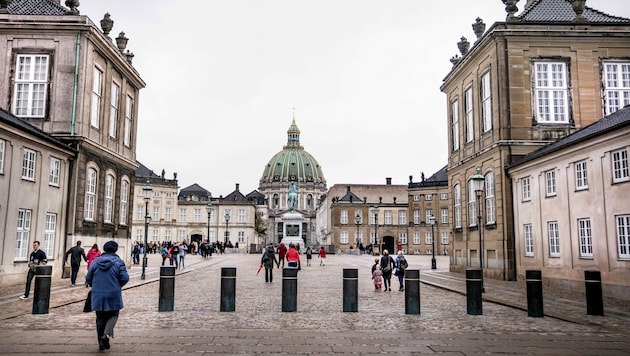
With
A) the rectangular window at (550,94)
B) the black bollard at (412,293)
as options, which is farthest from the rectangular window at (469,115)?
the black bollard at (412,293)

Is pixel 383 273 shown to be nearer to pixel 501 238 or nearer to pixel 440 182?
pixel 501 238

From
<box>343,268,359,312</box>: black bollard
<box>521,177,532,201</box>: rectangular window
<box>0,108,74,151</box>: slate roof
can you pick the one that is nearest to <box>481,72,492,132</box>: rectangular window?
<box>521,177,532,201</box>: rectangular window

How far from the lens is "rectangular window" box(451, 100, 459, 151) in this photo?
34.5m

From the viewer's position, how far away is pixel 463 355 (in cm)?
892

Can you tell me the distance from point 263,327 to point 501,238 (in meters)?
17.6

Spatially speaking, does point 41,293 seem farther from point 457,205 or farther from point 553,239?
point 457,205

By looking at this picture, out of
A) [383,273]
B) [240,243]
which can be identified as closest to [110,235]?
[383,273]

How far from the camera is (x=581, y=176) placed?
20.3 metres

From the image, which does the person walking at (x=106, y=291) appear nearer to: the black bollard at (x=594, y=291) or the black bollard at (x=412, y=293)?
the black bollard at (x=412, y=293)

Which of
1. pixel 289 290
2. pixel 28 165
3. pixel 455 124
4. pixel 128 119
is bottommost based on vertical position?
pixel 289 290

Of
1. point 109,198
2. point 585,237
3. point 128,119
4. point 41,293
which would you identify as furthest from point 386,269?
point 128,119

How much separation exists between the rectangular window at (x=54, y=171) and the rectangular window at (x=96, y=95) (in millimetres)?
3425

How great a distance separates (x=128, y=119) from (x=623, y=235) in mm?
26501

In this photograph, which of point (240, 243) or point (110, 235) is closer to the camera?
point (110, 235)
